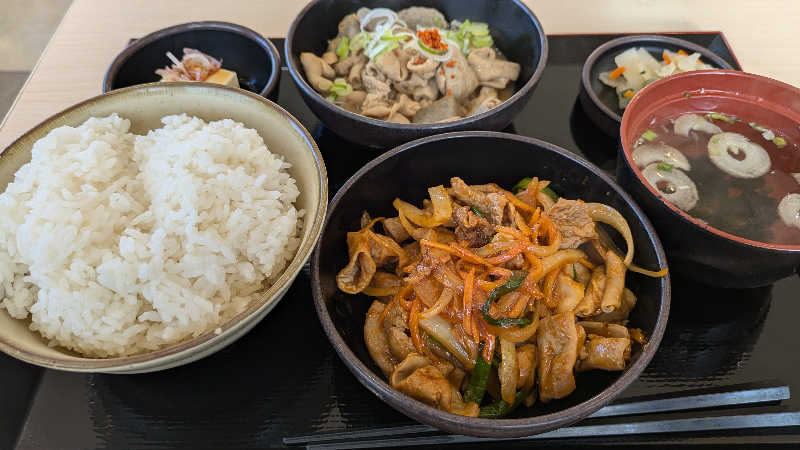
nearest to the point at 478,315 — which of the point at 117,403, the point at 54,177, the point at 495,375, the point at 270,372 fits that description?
the point at 495,375

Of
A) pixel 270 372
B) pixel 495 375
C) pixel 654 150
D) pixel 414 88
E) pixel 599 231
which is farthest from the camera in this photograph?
pixel 414 88

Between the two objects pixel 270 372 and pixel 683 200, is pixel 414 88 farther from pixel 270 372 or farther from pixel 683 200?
pixel 270 372

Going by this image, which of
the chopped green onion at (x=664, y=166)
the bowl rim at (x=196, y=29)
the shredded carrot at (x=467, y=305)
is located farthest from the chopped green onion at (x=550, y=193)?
the bowl rim at (x=196, y=29)

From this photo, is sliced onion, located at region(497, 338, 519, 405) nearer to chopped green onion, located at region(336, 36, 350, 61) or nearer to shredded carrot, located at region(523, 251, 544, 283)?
shredded carrot, located at region(523, 251, 544, 283)

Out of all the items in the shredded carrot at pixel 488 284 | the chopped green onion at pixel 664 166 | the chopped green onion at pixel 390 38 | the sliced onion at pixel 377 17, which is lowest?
the shredded carrot at pixel 488 284

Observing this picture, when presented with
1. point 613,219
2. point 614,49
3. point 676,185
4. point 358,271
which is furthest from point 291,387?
point 614,49

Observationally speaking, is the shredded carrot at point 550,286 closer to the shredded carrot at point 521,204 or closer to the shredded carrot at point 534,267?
the shredded carrot at point 534,267
